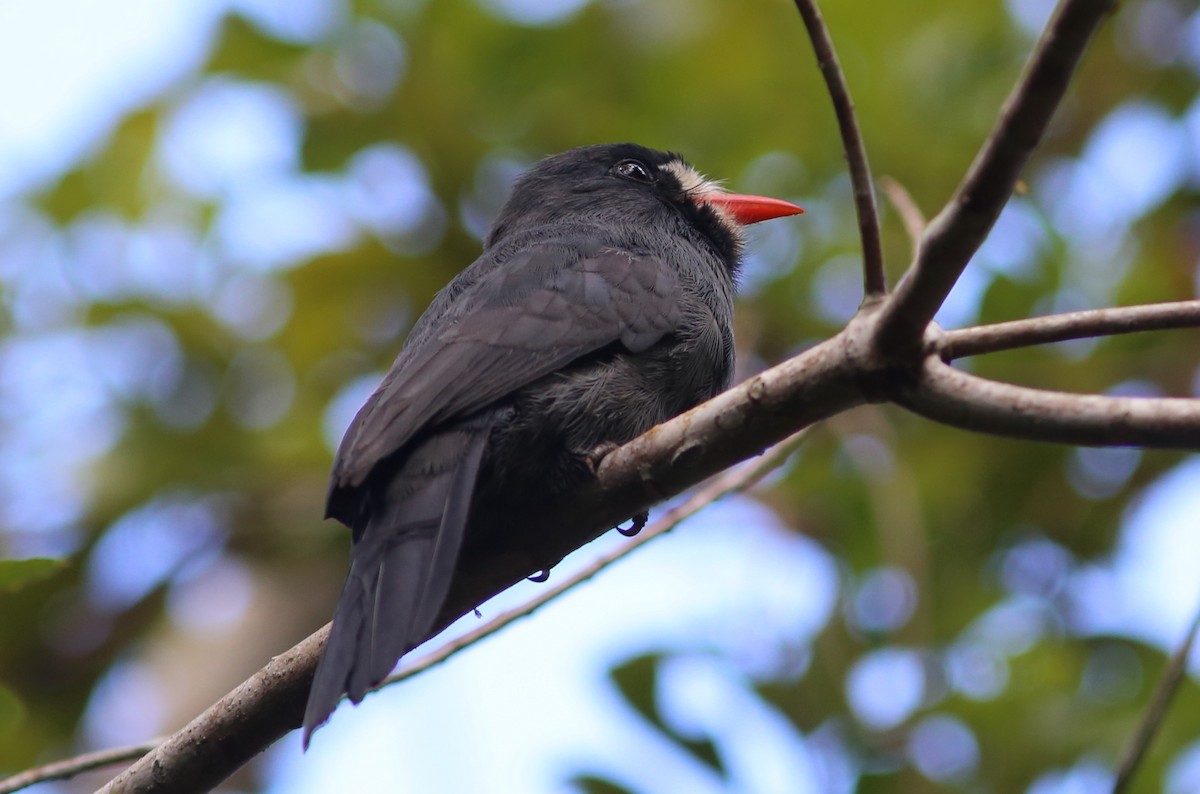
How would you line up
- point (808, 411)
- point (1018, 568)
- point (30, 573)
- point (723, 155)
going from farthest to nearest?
point (723, 155) → point (1018, 568) → point (30, 573) → point (808, 411)

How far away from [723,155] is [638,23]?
2.17 feet

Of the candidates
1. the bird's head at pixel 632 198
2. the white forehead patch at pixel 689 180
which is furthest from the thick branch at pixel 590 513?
the white forehead patch at pixel 689 180

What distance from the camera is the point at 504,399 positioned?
300 cm

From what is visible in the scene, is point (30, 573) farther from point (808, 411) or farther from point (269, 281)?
point (269, 281)

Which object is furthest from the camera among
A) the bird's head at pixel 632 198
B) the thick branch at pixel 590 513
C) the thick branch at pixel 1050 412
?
the bird's head at pixel 632 198

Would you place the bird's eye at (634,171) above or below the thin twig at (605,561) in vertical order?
above

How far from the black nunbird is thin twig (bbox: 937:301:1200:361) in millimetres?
846

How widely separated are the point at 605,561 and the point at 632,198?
1.36 m

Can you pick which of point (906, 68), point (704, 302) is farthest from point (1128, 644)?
point (906, 68)

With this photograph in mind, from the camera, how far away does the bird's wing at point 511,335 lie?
2879 millimetres

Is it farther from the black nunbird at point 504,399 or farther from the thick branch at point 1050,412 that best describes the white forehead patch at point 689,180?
the thick branch at point 1050,412

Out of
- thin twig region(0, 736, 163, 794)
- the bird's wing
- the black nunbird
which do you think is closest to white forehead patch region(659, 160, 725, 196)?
the black nunbird

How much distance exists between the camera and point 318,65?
5508 millimetres

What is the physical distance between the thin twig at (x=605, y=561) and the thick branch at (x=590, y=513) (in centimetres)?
Result: 31
